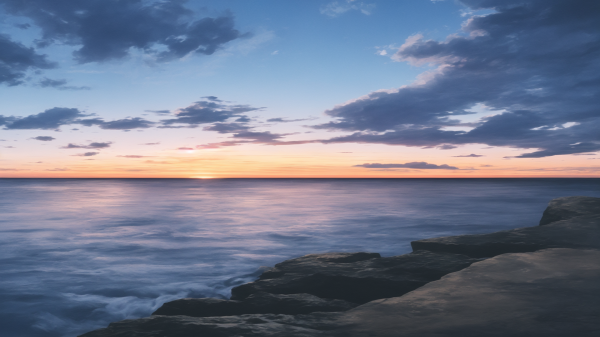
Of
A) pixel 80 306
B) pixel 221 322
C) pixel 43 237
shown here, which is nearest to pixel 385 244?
pixel 80 306

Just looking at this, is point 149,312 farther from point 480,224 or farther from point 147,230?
point 480,224

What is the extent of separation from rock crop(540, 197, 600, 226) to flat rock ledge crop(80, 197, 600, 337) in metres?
4.69

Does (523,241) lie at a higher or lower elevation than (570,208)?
lower

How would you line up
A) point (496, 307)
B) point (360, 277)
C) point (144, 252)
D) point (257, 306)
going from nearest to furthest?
point (496, 307) → point (257, 306) → point (360, 277) → point (144, 252)

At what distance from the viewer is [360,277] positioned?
730 cm

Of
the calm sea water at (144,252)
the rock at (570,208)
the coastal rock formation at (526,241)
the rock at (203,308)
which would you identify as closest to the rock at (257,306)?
the rock at (203,308)

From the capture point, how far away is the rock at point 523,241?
8.52 m

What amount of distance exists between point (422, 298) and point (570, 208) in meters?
13.4

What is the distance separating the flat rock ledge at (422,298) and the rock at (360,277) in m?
0.02

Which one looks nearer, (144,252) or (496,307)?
(496,307)

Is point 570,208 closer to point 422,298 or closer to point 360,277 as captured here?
point 360,277

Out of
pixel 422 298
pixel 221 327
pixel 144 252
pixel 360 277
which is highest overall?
pixel 422 298

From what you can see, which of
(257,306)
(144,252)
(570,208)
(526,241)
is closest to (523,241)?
(526,241)

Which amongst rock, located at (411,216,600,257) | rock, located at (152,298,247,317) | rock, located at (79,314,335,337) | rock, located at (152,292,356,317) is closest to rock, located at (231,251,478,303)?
rock, located at (152,292,356,317)
